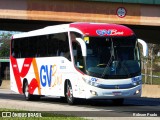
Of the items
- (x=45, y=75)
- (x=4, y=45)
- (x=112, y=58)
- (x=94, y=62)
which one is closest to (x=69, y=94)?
(x=94, y=62)

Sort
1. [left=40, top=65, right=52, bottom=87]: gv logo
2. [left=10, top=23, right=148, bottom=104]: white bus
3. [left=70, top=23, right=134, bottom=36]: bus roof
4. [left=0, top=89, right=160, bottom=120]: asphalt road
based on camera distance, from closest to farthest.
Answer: [left=0, top=89, right=160, bottom=120]: asphalt road < [left=10, top=23, right=148, bottom=104]: white bus < [left=70, top=23, right=134, bottom=36]: bus roof < [left=40, top=65, right=52, bottom=87]: gv logo

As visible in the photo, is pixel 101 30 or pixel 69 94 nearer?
pixel 101 30

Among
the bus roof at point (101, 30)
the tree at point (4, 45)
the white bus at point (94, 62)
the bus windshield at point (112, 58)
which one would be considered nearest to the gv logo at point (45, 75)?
the white bus at point (94, 62)

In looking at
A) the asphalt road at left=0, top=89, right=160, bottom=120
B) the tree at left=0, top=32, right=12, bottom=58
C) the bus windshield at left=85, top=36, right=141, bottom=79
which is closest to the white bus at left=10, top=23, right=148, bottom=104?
the bus windshield at left=85, top=36, right=141, bottom=79

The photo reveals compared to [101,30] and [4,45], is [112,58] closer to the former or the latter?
[101,30]

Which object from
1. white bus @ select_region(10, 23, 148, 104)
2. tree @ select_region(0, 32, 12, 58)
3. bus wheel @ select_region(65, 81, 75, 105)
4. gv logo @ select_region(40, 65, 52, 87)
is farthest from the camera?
tree @ select_region(0, 32, 12, 58)

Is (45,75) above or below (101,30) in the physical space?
below

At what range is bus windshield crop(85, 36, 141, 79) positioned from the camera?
20.8 meters

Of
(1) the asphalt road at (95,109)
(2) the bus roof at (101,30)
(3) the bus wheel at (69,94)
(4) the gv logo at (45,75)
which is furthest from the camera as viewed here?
(4) the gv logo at (45,75)

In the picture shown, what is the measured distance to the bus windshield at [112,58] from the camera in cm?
2081

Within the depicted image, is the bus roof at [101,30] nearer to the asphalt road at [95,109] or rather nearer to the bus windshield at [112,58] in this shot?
the bus windshield at [112,58]

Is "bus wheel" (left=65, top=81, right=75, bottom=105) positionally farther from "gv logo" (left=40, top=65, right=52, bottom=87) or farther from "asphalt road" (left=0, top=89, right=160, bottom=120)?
"gv logo" (left=40, top=65, right=52, bottom=87)

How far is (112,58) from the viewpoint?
2100 centimetres

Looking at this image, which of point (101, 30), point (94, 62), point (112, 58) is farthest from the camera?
point (101, 30)
